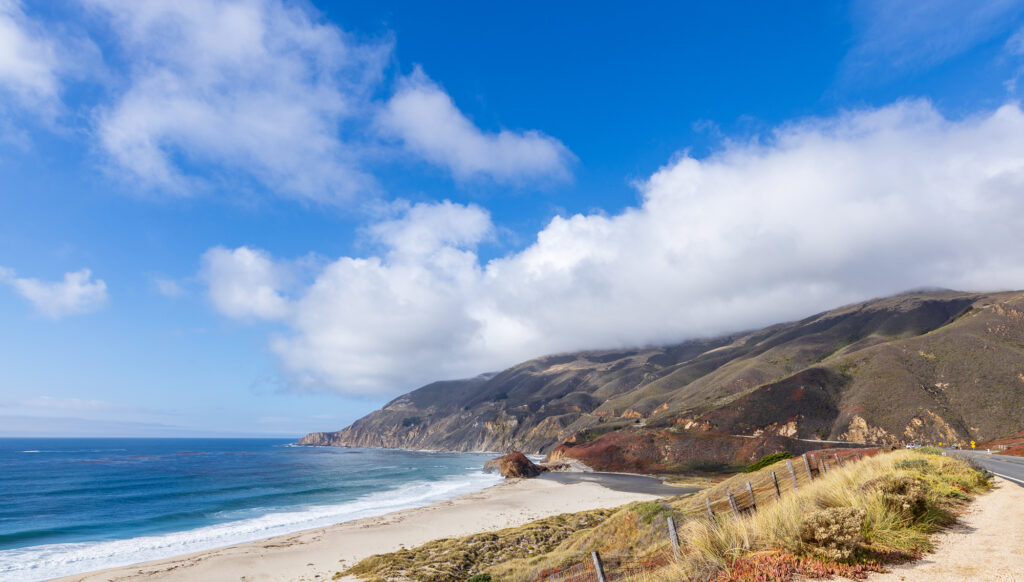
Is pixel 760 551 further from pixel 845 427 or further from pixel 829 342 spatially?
pixel 829 342

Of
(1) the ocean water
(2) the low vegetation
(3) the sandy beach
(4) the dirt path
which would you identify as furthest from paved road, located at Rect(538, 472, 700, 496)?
(4) the dirt path

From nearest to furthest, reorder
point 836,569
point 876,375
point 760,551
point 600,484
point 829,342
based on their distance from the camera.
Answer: point 836,569 < point 760,551 < point 600,484 < point 876,375 < point 829,342

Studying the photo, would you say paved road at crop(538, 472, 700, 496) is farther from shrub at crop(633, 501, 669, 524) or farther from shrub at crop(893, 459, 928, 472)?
shrub at crop(893, 459, 928, 472)

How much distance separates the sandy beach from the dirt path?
2488cm

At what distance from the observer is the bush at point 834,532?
807 cm

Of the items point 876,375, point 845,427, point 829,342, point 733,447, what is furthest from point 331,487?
point 829,342

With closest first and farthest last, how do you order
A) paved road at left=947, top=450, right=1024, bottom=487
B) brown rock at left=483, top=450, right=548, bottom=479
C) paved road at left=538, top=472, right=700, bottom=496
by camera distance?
paved road at left=947, top=450, right=1024, bottom=487
paved road at left=538, top=472, right=700, bottom=496
brown rock at left=483, top=450, right=548, bottom=479

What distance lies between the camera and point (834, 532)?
27.3 ft

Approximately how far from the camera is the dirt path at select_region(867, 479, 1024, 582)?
299 inches

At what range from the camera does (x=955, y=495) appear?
1422 centimetres

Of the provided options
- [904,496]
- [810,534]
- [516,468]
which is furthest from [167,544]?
[516,468]

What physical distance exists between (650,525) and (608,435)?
8185 centimetres

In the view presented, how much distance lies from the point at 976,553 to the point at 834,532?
2.97 meters

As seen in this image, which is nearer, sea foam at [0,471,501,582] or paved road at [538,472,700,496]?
sea foam at [0,471,501,582]
